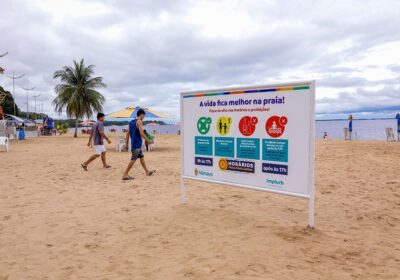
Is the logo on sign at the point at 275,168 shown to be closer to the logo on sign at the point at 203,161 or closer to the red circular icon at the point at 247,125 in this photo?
the red circular icon at the point at 247,125

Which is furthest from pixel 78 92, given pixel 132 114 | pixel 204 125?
pixel 204 125

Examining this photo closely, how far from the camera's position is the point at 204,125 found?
5.67m

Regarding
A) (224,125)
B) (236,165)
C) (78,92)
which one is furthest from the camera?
(78,92)

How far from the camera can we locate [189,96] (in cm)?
589

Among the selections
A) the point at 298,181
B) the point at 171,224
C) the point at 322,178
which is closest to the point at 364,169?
A: the point at 322,178

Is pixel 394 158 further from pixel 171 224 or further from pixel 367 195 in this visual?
pixel 171 224

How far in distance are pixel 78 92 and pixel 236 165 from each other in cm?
3363

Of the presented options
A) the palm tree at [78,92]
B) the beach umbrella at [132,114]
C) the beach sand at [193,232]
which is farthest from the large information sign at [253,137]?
the palm tree at [78,92]

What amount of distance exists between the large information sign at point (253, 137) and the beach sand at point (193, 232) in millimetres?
627

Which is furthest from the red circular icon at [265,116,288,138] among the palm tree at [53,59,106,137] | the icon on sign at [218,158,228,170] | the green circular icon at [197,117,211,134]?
the palm tree at [53,59,106,137]

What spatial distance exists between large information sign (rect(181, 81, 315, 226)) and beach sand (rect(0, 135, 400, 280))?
2.06 feet

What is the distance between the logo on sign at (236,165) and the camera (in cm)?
502

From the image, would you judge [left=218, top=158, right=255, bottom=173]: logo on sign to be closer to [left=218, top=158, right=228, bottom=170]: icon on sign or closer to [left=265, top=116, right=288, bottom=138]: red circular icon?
[left=218, top=158, right=228, bottom=170]: icon on sign

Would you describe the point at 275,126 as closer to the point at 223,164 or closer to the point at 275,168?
the point at 275,168
